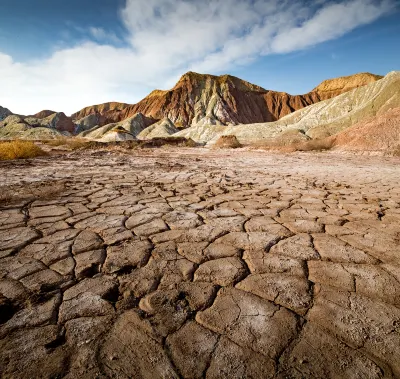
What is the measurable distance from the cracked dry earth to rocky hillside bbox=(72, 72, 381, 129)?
57.0 meters

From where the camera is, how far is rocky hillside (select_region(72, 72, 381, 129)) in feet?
200

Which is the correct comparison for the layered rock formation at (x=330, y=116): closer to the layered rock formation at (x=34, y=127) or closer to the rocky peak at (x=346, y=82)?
the layered rock formation at (x=34, y=127)

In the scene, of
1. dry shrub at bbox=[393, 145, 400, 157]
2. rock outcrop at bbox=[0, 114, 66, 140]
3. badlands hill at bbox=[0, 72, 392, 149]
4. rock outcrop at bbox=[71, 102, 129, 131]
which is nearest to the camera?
dry shrub at bbox=[393, 145, 400, 157]

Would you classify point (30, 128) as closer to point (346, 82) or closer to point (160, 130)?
point (160, 130)

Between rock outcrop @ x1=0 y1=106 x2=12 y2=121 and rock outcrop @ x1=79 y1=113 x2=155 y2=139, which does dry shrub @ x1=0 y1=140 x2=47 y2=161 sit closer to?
rock outcrop @ x1=79 y1=113 x2=155 y2=139

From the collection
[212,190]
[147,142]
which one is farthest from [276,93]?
[212,190]

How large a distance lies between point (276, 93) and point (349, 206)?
75429 mm

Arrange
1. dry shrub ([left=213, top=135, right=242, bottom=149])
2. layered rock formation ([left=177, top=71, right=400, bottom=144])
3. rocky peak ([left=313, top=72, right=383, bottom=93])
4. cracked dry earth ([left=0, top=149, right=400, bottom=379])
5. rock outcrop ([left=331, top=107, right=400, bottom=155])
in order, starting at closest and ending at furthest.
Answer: cracked dry earth ([left=0, top=149, right=400, bottom=379]), rock outcrop ([left=331, top=107, right=400, bottom=155]), dry shrub ([left=213, top=135, right=242, bottom=149]), layered rock formation ([left=177, top=71, right=400, bottom=144]), rocky peak ([left=313, top=72, right=383, bottom=93])

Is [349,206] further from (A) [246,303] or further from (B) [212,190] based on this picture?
(A) [246,303]

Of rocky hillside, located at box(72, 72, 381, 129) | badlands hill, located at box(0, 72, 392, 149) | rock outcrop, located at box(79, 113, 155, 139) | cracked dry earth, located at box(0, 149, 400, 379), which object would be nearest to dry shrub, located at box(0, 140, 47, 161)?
cracked dry earth, located at box(0, 149, 400, 379)

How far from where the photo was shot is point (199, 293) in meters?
1.28

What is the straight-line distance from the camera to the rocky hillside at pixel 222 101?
60.9m

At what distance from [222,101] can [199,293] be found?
64.5m

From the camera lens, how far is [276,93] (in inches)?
2753
